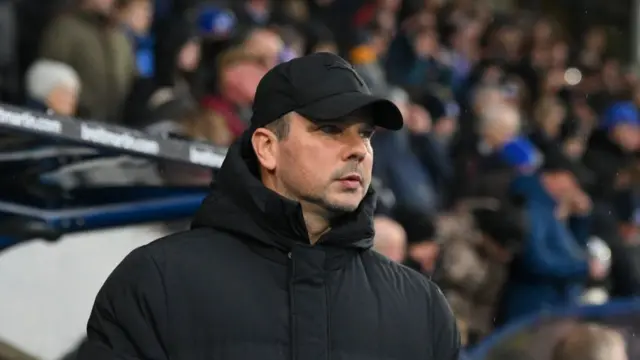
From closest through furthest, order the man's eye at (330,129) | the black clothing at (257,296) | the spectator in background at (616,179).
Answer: the black clothing at (257,296), the man's eye at (330,129), the spectator in background at (616,179)

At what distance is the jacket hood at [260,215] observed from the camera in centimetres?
300

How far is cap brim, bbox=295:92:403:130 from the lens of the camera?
2.99 metres

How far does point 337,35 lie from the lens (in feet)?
40.5

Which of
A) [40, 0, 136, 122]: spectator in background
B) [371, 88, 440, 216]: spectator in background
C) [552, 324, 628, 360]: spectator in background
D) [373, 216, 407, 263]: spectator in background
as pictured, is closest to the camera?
[552, 324, 628, 360]: spectator in background

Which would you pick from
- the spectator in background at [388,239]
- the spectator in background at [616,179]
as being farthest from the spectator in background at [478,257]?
the spectator in background at [616,179]

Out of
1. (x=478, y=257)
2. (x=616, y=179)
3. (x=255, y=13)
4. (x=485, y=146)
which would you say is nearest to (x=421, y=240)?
(x=478, y=257)

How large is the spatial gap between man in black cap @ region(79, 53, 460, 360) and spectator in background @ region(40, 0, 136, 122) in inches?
207

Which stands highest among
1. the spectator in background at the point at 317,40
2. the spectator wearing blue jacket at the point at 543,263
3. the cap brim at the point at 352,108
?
the cap brim at the point at 352,108

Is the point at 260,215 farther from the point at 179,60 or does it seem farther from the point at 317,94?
the point at 179,60

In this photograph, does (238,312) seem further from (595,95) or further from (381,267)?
(595,95)

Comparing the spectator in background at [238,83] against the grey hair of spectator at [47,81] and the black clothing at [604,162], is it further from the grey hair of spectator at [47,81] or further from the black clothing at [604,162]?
the black clothing at [604,162]

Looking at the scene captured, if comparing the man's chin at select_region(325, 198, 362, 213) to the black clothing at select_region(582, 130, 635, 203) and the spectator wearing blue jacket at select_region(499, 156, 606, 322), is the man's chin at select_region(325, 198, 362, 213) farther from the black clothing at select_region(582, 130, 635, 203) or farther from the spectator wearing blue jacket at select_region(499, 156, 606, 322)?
the black clothing at select_region(582, 130, 635, 203)

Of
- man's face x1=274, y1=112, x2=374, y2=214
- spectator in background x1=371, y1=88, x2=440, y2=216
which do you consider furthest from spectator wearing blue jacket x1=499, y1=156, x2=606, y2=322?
man's face x1=274, y1=112, x2=374, y2=214

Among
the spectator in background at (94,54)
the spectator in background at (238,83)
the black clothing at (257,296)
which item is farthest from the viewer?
the spectator in background at (94,54)
